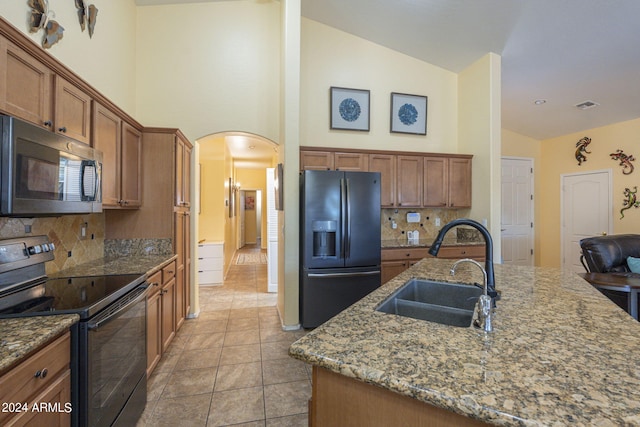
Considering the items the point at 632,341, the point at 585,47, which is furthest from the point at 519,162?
the point at 632,341

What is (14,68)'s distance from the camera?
137 centimetres

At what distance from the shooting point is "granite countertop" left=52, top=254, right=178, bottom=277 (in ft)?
6.73

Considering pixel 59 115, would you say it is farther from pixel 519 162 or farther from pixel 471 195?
pixel 519 162

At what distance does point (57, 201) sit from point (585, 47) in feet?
16.6

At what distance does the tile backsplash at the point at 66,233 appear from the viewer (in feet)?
5.84

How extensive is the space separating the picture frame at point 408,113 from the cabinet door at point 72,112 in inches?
141

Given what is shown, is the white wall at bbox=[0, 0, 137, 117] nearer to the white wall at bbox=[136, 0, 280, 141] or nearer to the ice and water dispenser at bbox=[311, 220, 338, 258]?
the white wall at bbox=[136, 0, 280, 141]

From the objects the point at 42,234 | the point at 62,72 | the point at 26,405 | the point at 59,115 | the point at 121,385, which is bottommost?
the point at 121,385

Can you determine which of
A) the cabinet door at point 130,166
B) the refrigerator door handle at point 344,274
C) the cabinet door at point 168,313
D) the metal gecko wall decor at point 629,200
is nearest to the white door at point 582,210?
the metal gecko wall decor at point 629,200

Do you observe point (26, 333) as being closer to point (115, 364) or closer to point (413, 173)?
point (115, 364)

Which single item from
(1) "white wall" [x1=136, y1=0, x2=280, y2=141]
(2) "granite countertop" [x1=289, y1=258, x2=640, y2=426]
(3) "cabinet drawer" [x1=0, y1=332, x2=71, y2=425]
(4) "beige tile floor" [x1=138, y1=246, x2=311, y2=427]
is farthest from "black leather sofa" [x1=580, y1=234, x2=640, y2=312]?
(3) "cabinet drawer" [x1=0, y1=332, x2=71, y2=425]

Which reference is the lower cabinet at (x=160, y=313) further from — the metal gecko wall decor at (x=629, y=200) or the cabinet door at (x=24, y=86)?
the metal gecko wall decor at (x=629, y=200)

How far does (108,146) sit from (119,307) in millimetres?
1386

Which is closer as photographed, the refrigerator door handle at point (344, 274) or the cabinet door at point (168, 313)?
the cabinet door at point (168, 313)
